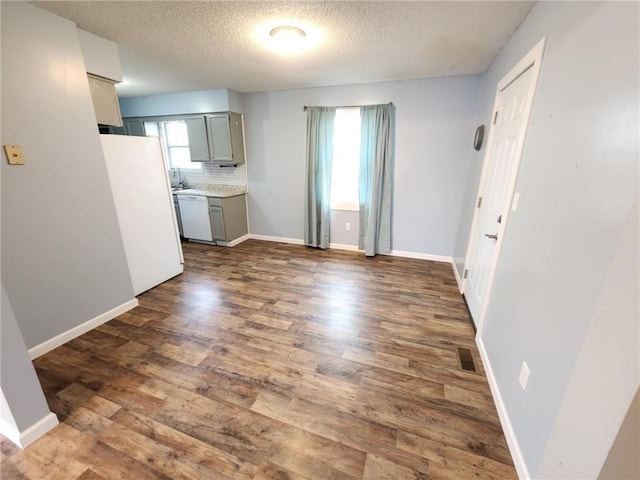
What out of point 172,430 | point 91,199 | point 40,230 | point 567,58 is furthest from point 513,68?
point 40,230

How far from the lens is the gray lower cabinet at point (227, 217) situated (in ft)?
13.9

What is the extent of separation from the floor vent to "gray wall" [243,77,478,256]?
199 cm

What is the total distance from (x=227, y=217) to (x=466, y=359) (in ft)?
12.3

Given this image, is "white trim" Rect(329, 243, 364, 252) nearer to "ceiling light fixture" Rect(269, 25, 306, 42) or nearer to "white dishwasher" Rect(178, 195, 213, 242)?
"white dishwasher" Rect(178, 195, 213, 242)

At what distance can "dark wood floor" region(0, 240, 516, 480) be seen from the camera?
51.0 inches

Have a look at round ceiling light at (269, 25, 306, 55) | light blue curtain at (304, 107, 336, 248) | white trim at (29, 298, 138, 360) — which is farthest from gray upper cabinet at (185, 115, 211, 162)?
white trim at (29, 298, 138, 360)

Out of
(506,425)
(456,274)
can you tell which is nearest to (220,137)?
(456,274)

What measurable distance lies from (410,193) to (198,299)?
3.07 meters

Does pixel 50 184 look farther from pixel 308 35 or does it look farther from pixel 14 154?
pixel 308 35

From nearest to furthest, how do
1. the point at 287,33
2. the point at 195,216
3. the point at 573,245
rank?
the point at 573,245, the point at 287,33, the point at 195,216

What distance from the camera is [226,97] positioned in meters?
3.97

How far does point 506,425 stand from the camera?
1432mm

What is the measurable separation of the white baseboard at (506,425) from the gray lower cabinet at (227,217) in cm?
381

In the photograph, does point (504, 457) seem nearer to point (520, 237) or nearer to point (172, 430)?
point (520, 237)
